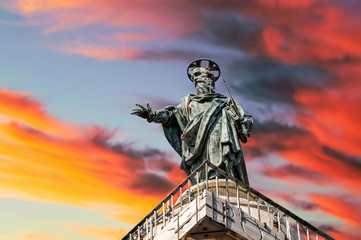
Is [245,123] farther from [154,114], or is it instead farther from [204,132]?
[154,114]

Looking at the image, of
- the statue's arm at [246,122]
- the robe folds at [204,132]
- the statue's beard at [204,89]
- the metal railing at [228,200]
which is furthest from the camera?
the statue's beard at [204,89]

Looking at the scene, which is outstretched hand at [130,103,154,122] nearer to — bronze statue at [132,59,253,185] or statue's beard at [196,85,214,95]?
bronze statue at [132,59,253,185]

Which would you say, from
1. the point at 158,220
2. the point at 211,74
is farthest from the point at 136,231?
the point at 211,74

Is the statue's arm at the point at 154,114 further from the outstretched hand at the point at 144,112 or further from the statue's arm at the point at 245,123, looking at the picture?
the statue's arm at the point at 245,123

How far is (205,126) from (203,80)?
263 cm

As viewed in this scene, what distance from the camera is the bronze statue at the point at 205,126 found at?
22578mm

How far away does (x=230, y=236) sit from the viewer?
16.2 meters

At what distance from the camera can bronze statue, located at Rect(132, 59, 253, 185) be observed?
74.1ft

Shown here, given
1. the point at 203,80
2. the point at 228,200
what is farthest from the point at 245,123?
the point at 228,200

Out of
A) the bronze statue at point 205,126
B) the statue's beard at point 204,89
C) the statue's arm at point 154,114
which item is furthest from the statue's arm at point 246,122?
the statue's arm at point 154,114

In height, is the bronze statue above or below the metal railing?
above

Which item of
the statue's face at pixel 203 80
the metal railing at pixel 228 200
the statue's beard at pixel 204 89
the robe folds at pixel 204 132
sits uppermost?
the statue's face at pixel 203 80

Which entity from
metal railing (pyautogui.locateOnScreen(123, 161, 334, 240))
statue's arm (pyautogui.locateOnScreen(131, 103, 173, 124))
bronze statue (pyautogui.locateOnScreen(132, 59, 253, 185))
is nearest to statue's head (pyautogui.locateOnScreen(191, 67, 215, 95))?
bronze statue (pyautogui.locateOnScreen(132, 59, 253, 185))

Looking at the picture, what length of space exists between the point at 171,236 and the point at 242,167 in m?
7.07
